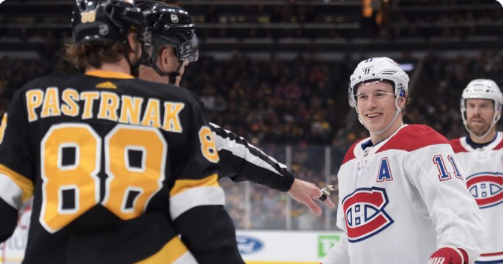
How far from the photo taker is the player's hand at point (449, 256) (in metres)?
2.29

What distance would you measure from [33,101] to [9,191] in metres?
0.21

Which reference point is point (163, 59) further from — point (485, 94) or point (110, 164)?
point (485, 94)

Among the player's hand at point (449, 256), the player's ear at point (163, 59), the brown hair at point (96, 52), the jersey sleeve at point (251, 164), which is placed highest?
the player's ear at point (163, 59)

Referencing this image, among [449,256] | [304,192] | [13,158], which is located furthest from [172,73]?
[449,256]

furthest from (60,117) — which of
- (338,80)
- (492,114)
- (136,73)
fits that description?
(338,80)

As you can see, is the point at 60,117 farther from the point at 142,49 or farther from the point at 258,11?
the point at 258,11

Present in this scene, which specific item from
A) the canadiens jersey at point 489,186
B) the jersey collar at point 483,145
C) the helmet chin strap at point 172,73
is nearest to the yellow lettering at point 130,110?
the helmet chin strap at point 172,73

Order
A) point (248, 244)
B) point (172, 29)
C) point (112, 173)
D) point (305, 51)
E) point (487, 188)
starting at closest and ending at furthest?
1. point (112, 173)
2. point (172, 29)
3. point (487, 188)
4. point (248, 244)
5. point (305, 51)

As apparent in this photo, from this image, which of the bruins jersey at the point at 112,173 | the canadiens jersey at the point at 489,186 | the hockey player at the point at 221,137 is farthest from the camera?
the canadiens jersey at the point at 489,186

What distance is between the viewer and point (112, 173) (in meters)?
1.68

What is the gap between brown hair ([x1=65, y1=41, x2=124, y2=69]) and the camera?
177 cm

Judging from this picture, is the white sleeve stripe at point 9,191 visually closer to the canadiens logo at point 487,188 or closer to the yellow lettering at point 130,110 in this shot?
the yellow lettering at point 130,110

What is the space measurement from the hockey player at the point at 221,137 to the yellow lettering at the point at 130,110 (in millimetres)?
819

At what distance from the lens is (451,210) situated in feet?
7.95
